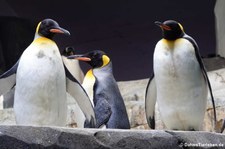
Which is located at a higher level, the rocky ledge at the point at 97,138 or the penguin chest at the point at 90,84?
the rocky ledge at the point at 97,138

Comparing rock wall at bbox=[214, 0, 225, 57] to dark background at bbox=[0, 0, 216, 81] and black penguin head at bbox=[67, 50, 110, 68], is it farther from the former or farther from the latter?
black penguin head at bbox=[67, 50, 110, 68]

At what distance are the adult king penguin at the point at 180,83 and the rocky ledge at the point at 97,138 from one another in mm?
884

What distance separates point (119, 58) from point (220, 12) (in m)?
2.33

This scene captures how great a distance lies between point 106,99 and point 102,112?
112 millimetres

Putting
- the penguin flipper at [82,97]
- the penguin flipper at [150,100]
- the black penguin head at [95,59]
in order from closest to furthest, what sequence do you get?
the penguin flipper at [82,97], the penguin flipper at [150,100], the black penguin head at [95,59]

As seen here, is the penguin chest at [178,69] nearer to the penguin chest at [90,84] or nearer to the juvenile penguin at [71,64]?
the penguin chest at [90,84]

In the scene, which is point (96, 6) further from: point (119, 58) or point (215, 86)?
point (215, 86)

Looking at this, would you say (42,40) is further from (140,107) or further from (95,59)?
(140,107)

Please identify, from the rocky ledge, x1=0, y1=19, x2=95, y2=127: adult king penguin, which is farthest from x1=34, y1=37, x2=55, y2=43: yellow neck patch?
the rocky ledge

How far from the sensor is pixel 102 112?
4836mm

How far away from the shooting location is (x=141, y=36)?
843 cm

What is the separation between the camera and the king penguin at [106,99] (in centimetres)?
483

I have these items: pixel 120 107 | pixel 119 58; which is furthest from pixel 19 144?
pixel 119 58

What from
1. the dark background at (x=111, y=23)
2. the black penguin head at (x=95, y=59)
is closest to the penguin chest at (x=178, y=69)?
the black penguin head at (x=95, y=59)
